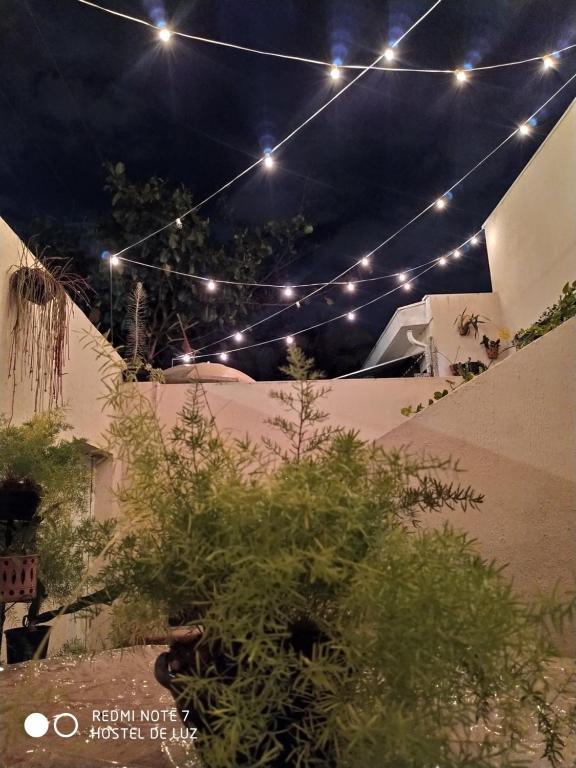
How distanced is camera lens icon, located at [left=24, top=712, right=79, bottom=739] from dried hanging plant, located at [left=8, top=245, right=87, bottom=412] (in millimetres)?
1421

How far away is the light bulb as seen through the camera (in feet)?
8.03

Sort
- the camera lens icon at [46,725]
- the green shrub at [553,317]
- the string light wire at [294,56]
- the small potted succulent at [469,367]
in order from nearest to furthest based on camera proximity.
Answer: the camera lens icon at [46,725] < the string light wire at [294,56] < the green shrub at [553,317] < the small potted succulent at [469,367]

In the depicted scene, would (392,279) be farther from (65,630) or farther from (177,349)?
(65,630)

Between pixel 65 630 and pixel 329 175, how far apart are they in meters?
2.74

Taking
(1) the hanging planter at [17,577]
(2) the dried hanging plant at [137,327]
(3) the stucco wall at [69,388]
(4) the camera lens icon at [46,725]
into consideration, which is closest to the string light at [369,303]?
(3) the stucco wall at [69,388]

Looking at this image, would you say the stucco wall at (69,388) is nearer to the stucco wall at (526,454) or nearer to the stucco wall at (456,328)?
the stucco wall at (526,454)

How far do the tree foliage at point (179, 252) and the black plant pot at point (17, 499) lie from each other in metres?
1.76

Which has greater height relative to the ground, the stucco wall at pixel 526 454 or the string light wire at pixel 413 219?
the string light wire at pixel 413 219

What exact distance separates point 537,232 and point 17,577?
3479 mm

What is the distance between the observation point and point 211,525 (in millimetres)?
552

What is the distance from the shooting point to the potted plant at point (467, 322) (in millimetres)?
4355

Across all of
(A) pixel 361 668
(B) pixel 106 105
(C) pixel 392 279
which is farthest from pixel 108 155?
(A) pixel 361 668

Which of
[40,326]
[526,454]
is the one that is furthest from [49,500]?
[526,454]

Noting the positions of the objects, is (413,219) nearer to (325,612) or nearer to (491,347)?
(491,347)
